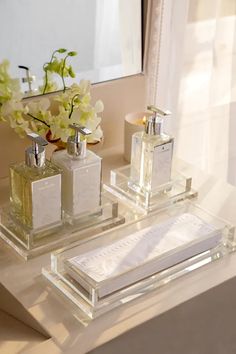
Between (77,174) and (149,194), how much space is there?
0.18m

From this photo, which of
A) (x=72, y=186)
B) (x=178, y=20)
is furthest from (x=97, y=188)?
(x=178, y=20)

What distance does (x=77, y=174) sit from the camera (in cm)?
114

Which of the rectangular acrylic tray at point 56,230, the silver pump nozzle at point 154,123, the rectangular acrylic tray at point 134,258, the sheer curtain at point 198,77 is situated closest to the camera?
the rectangular acrylic tray at point 134,258

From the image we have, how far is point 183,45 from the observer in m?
1.52

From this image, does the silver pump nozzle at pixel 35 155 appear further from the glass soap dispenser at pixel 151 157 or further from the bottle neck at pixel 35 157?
the glass soap dispenser at pixel 151 157

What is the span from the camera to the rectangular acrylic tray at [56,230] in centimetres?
111

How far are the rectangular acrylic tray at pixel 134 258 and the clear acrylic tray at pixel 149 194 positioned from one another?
6cm

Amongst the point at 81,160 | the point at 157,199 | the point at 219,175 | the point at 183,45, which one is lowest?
the point at 219,175

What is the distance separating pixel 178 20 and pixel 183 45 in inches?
2.5

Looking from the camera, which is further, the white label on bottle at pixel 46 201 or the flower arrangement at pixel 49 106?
the flower arrangement at pixel 49 106

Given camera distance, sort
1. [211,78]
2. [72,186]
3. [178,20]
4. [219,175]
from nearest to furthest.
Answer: [72,186]
[178,20]
[211,78]
[219,175]

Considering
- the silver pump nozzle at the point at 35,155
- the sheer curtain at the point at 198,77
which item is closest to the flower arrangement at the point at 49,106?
the silver pump nozzle at the point at 35,155

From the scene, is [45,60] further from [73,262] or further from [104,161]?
[73,262]

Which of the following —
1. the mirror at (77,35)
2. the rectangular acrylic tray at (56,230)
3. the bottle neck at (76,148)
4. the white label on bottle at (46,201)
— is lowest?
the rectangular acrylic tray at (56,230)
